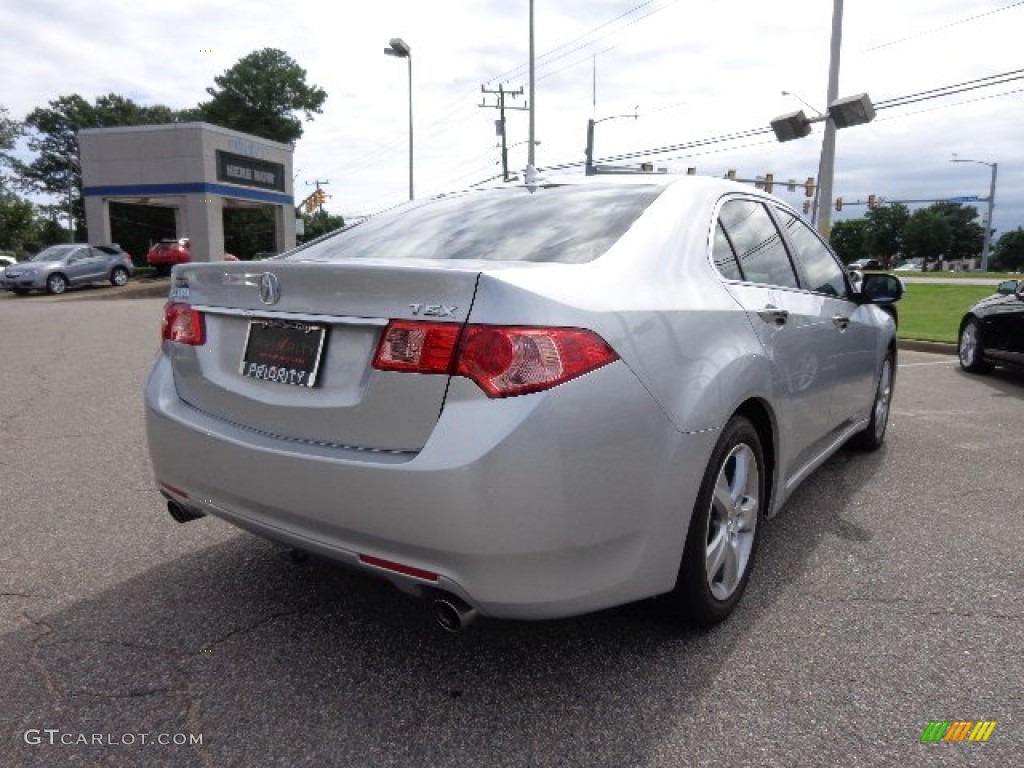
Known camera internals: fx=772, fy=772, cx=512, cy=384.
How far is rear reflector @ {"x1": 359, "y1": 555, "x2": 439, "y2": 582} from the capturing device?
2.05 m

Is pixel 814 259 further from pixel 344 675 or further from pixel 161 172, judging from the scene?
pixel 161 172

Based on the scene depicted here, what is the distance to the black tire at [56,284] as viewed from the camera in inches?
969

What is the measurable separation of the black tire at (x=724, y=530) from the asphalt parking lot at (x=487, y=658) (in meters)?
0.12

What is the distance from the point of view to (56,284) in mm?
24953

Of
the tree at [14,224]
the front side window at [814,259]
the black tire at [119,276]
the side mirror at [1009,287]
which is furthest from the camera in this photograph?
the tree at [14,224]

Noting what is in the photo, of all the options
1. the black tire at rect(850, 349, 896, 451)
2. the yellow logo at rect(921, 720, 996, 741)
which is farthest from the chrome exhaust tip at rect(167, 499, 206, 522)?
the black tire at rect(850, 349, 896, 451)

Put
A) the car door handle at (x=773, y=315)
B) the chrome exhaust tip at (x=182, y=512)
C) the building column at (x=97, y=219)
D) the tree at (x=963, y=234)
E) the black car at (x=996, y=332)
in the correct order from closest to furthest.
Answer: the chrome exhaust tip at (x=182, y=512) → the car door handle at (x=773, y=315) → the black car at (x=996, y=332) → the building column at (x=97, y=219) → the tree at (x=963, y=234)

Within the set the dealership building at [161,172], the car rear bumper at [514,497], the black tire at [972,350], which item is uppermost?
the dealership building at [161,172]

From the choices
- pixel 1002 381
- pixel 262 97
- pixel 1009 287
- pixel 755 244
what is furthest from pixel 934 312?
pixel 262 97

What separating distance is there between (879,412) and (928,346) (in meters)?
7.17

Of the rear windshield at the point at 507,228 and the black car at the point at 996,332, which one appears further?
the black car at the point at 996,332

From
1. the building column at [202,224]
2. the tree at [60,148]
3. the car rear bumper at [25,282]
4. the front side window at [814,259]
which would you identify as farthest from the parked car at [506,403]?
the tree at [60,148]

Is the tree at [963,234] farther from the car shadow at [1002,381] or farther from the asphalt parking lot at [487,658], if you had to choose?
the asphalt parking lot at [487,658]

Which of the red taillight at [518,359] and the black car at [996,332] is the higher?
the red taillight at [518,359]
